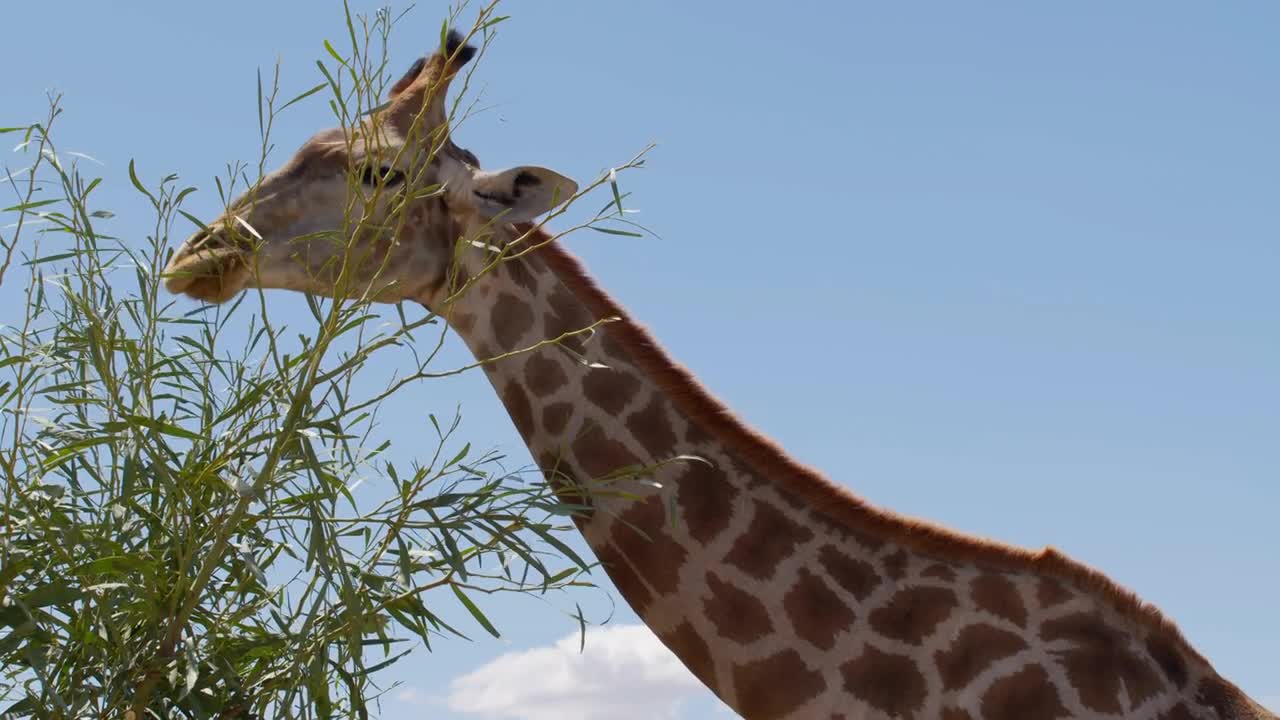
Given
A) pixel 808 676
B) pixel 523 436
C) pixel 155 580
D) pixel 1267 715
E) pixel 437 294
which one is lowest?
pixel 1267 715

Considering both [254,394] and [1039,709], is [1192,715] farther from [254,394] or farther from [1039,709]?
[254,394]

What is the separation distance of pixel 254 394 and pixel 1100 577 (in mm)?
3056

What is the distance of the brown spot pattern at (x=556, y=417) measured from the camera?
17.5 ft

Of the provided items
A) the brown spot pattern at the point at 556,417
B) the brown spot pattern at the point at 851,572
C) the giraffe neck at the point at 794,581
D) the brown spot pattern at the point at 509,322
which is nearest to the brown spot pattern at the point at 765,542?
the giraffe neck at the point at 794,581

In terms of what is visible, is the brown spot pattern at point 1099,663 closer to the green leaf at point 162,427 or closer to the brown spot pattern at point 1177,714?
the brown spot pattern at point 1177,714

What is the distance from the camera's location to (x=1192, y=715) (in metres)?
4.88

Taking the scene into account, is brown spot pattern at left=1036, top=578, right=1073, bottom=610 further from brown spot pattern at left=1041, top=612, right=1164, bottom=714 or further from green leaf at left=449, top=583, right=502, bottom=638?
green leaf at left=449, top=583, right=502, bottom=638

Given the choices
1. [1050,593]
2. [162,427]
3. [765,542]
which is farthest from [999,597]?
[162,427]

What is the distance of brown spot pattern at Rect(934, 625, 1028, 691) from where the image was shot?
4840 millimetres

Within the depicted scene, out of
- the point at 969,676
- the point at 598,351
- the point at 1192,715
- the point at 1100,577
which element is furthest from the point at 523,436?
the point at 1192,715

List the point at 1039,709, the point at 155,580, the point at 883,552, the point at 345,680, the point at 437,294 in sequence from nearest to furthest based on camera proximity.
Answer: the point at 155,580
the point at 345,680
the point at 1039,709
the point at 883,552
the point at 437,294

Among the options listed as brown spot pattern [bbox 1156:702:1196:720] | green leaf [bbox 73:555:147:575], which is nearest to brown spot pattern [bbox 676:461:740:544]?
brown spot pattern [bbox 1156:702:1196:720]

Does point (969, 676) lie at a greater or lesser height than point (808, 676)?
lesser

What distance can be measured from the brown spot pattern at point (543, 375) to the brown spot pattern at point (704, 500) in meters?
0.61
